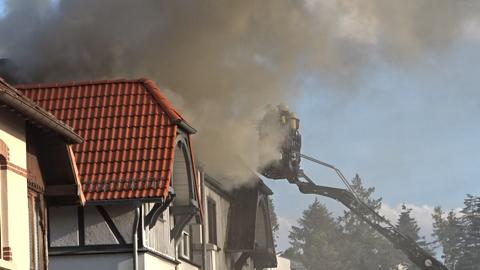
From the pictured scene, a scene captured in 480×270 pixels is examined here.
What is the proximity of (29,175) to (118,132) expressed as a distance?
600cm

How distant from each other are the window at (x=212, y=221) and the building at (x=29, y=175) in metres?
12.3

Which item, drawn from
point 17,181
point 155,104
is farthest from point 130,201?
point 17,181

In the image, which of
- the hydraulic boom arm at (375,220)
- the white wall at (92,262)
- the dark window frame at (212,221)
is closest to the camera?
the white wall at (92,262)

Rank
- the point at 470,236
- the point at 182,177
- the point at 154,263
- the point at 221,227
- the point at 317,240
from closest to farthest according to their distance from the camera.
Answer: the point at 154,263, the point at 182,177, the point at 221,227, the point at 470,236, the point at 317,240

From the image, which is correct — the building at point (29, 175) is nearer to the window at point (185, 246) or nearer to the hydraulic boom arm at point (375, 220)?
the window at point (185, 246)

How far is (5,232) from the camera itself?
14117 millimetres

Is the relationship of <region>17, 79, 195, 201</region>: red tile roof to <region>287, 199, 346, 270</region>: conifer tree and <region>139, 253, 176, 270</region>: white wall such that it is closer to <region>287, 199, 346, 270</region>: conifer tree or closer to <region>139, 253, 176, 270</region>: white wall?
<region>139, 253, 176, 270</region>: white wall

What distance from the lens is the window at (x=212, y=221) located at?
28969 millimetres

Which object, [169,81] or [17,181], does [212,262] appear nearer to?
[169,81]

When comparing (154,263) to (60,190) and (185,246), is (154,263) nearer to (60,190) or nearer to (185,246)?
(185,246)

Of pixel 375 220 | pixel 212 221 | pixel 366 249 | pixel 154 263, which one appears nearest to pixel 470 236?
pixel 366 249

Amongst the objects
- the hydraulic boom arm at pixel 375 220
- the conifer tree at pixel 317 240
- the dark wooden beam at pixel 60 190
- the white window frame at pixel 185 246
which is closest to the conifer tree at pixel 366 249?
the conifer tree at pixel 317 240

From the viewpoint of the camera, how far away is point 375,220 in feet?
121

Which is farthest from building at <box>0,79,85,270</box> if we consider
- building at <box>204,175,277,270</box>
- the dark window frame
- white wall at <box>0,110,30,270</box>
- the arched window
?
the dark window frame
